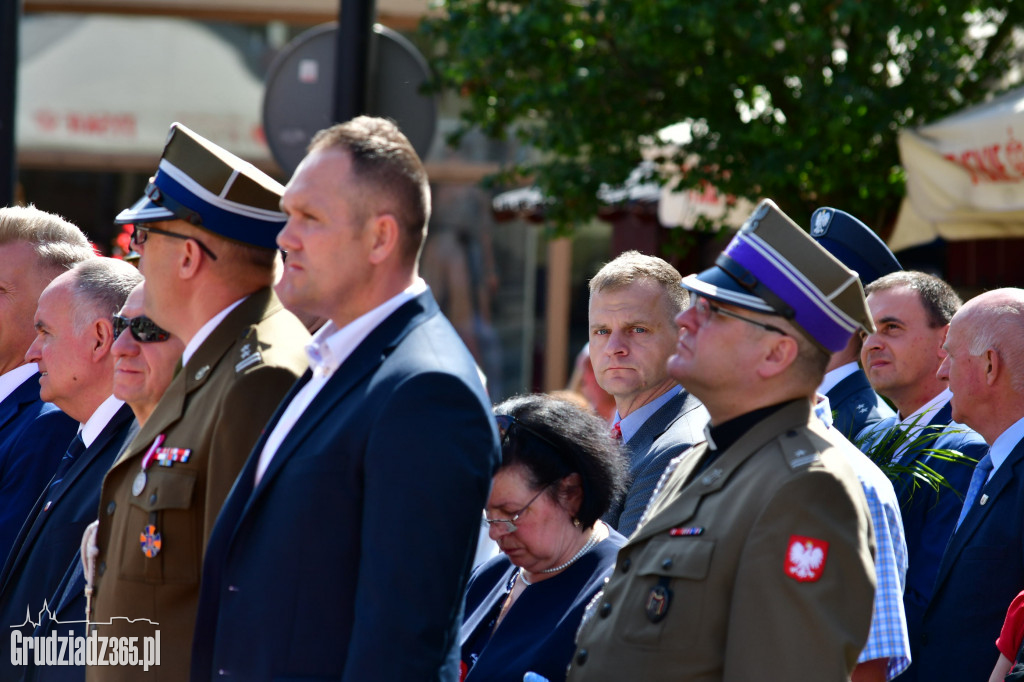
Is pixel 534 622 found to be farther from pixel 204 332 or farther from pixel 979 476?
pixel 979 476

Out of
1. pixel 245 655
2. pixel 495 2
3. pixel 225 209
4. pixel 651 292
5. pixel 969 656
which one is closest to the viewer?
pixel 245 655

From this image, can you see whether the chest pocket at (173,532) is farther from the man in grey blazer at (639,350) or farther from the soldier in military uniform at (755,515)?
the man in grey blazer at (639,350)

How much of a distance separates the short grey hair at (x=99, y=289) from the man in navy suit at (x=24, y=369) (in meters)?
0.53

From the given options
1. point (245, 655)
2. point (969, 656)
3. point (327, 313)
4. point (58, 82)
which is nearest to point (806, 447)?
point (327, 313)

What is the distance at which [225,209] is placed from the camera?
3.24 metres

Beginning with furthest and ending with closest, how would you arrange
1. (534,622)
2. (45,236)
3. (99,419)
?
(45,236)
(99,419)
(534,622)

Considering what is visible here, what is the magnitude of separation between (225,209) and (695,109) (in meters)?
5.02

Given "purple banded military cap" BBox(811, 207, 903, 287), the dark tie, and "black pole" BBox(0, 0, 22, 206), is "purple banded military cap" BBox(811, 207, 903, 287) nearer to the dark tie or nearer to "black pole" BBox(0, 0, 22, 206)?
the dark tie

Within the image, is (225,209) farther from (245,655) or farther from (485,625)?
(485,625)

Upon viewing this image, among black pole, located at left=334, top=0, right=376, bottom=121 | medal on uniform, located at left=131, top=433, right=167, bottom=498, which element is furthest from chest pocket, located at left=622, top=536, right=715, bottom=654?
black pole, located at left=334, top=0, right=376, bottom=121

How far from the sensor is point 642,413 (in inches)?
178

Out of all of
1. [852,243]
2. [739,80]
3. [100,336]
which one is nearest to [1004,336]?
[852,243]

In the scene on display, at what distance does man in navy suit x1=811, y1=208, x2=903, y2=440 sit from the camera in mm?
4938

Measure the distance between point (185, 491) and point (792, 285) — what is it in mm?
Result: 1477
